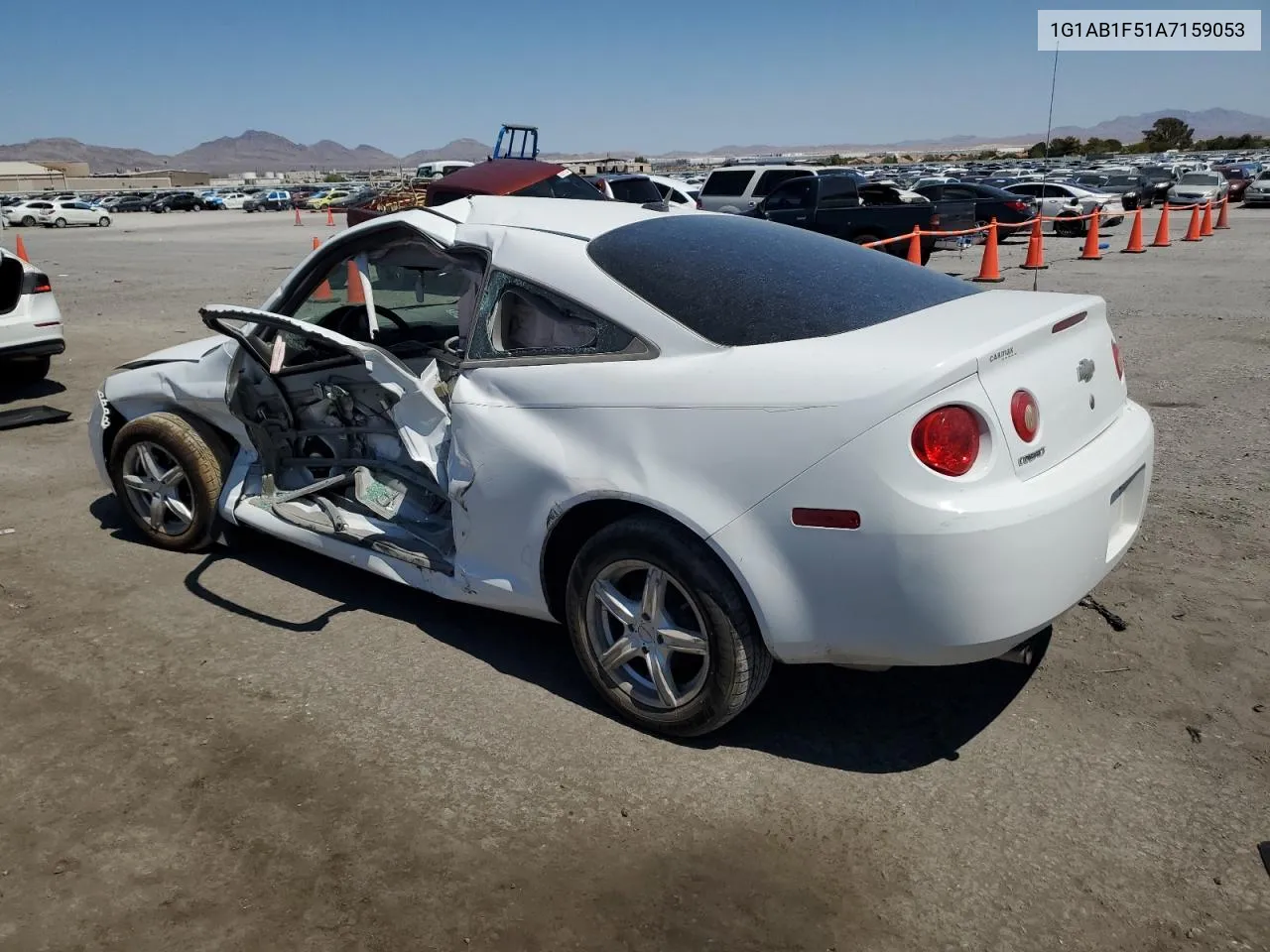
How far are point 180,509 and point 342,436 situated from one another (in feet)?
3.37

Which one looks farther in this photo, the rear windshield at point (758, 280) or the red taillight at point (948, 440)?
the rear windshield at point (758, 280)

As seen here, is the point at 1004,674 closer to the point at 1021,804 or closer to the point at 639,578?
the point at 1021,804

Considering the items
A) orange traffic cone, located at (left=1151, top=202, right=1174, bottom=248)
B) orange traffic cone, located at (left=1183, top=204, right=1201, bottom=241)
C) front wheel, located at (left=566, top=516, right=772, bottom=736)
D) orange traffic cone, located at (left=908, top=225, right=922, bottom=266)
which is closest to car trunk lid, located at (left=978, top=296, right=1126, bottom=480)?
front wheel, located at (left=566, top=516, right=772, bottom=736)

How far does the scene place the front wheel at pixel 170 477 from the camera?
468 centimetres

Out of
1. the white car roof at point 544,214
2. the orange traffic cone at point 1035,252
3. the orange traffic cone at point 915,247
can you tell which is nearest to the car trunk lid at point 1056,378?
the white car roof at point 544,214

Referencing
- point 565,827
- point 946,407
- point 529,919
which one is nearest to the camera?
point 529,919

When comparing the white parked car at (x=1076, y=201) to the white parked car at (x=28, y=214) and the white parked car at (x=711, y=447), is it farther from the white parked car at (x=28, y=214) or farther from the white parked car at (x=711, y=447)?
the white parked car at (x=28, y=214)

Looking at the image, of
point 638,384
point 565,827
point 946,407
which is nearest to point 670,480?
point 638,384

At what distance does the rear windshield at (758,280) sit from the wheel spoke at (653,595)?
75 centimetres

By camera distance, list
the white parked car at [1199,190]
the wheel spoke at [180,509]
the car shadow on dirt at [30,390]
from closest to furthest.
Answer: the wheel spoke at [180,509] → the car shadow on dirt at [30,390] → the white parked car at [1199,190]

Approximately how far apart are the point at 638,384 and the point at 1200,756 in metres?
2.10

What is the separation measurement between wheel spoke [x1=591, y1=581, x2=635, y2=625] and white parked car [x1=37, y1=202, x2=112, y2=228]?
52.8 m

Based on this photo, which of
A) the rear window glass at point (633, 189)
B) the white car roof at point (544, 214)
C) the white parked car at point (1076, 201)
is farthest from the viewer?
Result: the white parked car at point (1076, 201)

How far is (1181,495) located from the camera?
213 inches
